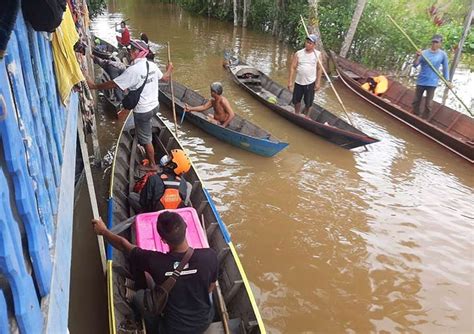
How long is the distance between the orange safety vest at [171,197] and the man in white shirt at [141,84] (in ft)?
4.81

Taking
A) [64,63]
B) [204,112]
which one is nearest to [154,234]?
[64,63]

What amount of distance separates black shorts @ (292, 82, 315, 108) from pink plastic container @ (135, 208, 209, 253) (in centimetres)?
530

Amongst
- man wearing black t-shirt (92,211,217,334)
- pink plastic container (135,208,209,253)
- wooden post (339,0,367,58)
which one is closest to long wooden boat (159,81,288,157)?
pink plastic container (135,208,209,253)

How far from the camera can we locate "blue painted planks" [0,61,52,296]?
1688 millimetres

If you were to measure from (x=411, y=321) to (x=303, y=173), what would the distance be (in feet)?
11.4

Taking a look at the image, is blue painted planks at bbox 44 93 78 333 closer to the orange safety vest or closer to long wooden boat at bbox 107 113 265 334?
long wooden boat at bbox 107 113 265 334

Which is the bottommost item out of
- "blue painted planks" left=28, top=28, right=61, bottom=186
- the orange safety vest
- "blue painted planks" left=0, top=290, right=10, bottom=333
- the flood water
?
the flood water

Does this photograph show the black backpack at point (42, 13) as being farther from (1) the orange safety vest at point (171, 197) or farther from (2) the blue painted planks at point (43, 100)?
(1) the orange safety vest at point (171, 197)

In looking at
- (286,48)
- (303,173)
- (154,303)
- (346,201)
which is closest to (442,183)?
(346,201)

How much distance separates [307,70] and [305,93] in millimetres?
565

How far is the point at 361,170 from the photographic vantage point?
764 cm

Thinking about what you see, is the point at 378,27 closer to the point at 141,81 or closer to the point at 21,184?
the point at 141,81

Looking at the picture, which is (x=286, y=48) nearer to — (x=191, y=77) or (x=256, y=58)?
(x=256, y=58)

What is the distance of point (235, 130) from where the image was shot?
329 inches
